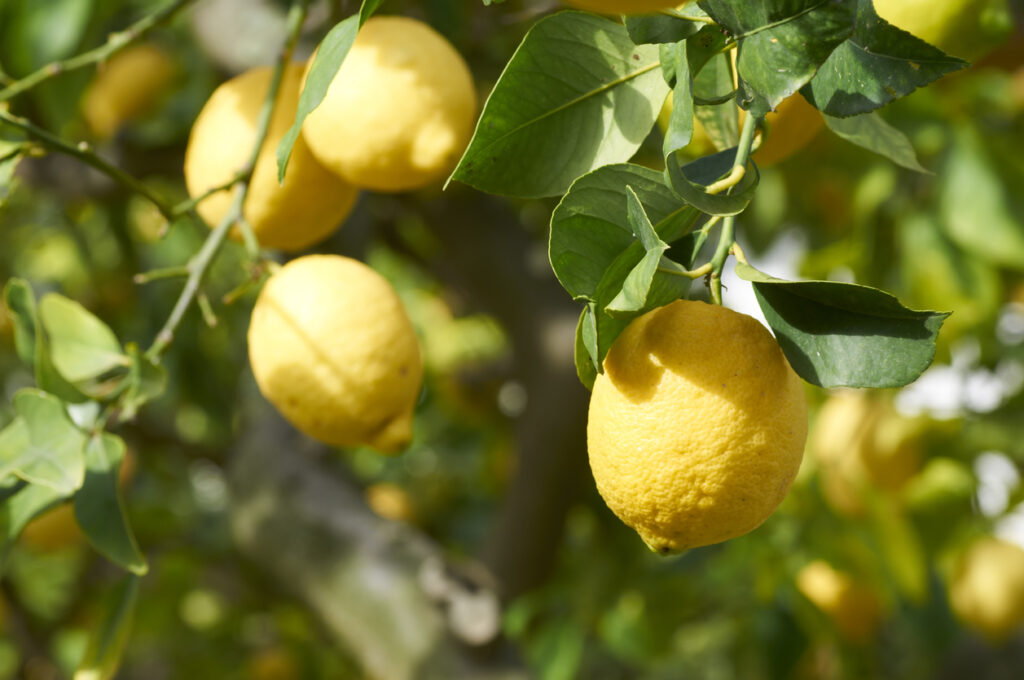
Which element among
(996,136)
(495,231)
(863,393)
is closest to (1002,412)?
(863,393)

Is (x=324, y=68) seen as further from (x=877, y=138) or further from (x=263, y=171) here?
(x=877, y=138)

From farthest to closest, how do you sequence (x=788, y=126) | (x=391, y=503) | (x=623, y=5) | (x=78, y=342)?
(x=391, y=503), (x=78, y=342), (x=788, y=126), (x=623, y=5)

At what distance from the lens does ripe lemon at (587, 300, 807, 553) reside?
42 cm

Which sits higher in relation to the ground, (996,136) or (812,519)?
(996,136)

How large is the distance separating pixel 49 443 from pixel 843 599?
1.15 m

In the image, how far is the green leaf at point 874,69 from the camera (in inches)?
15.2

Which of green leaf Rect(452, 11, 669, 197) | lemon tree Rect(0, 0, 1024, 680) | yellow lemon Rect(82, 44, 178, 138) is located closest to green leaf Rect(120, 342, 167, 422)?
lemon tree Rect(0, 0, 1024, 680)

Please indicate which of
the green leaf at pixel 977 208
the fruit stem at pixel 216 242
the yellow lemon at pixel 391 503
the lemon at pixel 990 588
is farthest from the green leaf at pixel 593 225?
the yellow lemon at pixel 391 503

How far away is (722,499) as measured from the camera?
0.42 metres

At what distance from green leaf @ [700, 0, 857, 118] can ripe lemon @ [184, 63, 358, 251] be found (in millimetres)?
347

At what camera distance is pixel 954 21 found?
1.82 ft

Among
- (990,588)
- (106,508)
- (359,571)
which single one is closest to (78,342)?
(106,508)

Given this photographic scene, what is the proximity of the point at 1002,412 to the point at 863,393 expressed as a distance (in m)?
0.35

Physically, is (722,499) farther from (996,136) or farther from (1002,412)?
(1002,412)
